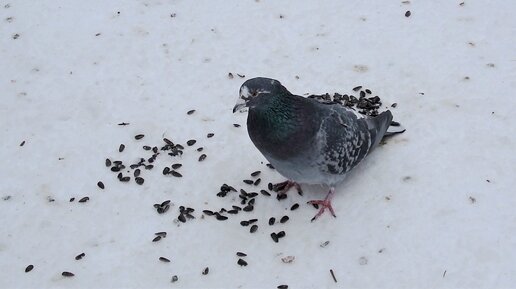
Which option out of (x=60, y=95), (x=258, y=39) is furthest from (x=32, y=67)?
(x=258, y=39)

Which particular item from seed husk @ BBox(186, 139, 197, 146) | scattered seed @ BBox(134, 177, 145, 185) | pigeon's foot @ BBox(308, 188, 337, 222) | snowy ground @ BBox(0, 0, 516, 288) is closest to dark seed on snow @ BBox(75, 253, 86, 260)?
snowy ground @ BBox(0, 0, 516, 288)

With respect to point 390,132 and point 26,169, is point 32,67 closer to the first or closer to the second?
point 26,169

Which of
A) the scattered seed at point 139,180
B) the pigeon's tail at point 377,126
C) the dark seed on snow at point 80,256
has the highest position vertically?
the pigeon's tail at point 377,126

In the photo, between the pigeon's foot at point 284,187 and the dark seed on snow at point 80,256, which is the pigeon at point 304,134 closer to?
the pigeon's foot at point 284,187

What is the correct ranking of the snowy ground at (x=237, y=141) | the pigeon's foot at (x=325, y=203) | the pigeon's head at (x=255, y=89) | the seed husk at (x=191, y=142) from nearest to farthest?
the pigeon's head at (x=255, y=89) < the snowy ground at (x=237, y=141) < the pigeon's foot at (x=325, y=203) < the seed husk at (x=191, y=142)

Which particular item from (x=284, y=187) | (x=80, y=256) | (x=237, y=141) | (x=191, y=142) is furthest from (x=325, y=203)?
(x=80, y=256)

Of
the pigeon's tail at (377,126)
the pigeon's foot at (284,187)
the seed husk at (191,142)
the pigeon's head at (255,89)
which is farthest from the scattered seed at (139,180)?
the pigeon's tail at (377,126)

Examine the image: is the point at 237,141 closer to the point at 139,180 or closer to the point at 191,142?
the point at 191,142
